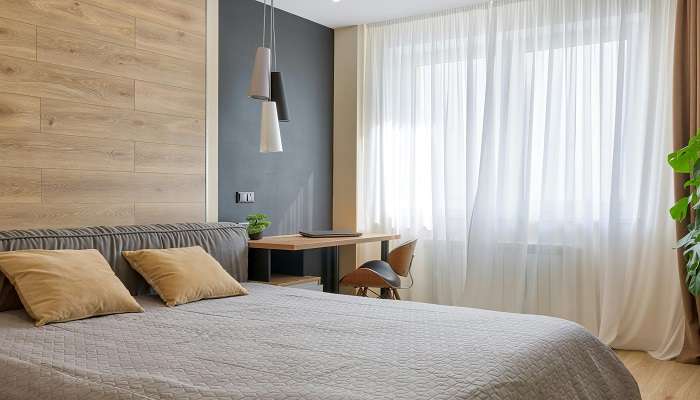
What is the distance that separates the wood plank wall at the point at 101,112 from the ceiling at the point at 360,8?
3.07ft

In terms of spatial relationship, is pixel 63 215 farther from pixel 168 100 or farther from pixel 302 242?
pixel 302 242

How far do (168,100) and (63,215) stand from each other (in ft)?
3.22

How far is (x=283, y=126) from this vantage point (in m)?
4.89

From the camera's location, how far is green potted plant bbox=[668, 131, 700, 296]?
3357 millimetres

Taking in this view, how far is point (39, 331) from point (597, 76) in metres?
3.68

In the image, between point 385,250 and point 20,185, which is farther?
point 385,250

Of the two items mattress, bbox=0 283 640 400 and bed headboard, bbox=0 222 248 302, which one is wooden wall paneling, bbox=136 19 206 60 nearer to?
bed headboard, bbox=0 222 248 302

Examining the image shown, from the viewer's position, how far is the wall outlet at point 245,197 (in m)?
4.44

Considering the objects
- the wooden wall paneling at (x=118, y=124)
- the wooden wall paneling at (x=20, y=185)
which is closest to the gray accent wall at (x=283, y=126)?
the wooden wall paneling at (x=118, y=124)

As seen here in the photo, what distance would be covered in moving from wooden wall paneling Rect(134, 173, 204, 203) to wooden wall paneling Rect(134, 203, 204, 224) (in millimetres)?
32

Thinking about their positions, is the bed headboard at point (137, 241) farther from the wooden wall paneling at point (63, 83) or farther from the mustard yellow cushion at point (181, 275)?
the wooden wall paneling at point (63, 83)

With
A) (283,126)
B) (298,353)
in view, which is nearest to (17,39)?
Result: (283,126)

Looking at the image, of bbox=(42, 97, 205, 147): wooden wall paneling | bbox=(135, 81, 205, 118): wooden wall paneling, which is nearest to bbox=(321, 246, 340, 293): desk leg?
bbox=(42, 97, 205, 147): wooden wall paneling

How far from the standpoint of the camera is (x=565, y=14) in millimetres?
4348
